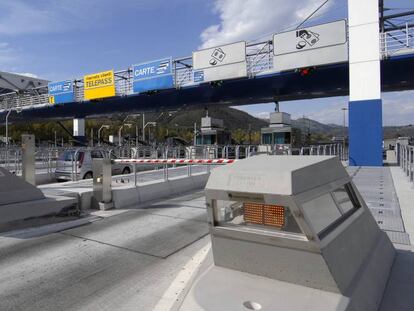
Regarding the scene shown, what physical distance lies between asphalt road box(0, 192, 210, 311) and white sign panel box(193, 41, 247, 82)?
15.6 metres

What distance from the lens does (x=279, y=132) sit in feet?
89.9

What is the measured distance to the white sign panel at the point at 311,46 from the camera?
1797 cm

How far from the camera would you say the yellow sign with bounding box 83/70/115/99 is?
28.6 meters

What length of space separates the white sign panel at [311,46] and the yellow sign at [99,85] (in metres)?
14.0

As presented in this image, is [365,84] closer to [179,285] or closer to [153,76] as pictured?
[179,285]

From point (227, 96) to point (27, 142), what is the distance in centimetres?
2154

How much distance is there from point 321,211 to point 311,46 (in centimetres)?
1788

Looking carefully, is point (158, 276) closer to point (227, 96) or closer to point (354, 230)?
point (354, 230)

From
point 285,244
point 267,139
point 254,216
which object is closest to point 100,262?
point 254,216

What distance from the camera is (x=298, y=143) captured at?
29.7 m

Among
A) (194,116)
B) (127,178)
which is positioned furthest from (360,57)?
(194,116)

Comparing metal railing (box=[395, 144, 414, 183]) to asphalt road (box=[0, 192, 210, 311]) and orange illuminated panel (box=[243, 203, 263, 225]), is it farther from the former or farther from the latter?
orange illuminated panel (box=[243, 203, 263, 225])

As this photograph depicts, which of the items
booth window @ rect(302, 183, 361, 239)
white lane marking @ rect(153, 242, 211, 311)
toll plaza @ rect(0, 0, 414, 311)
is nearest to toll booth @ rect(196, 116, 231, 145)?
toll plaza @ rect(0, 0, 414, 311)

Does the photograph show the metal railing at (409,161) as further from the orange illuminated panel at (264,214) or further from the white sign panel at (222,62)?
the white sign panel at (222,62)
